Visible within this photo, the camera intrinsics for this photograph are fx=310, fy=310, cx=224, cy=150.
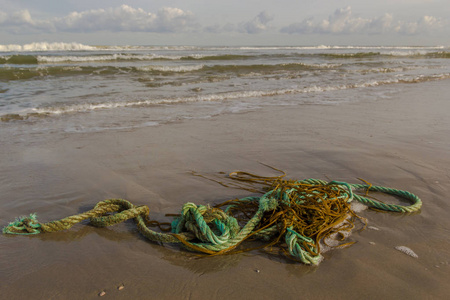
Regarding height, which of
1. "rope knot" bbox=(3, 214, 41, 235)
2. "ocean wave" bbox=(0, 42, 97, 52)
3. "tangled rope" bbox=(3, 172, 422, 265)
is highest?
"ocean wave" bbox=(0, 42, 97, 52)

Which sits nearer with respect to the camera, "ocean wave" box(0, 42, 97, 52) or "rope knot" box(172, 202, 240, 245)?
"rope knot" box(172, 202, 240, 245)

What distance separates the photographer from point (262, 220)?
96.0 inches

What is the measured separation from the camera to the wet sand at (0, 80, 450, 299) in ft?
6.29

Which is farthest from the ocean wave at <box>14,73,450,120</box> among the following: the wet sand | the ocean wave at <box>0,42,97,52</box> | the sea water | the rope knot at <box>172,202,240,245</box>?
the ocean wave at <box>0,42,97,52</box>

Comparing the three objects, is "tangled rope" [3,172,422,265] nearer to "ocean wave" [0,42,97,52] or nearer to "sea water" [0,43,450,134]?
"sea water" [0,43,450,134]

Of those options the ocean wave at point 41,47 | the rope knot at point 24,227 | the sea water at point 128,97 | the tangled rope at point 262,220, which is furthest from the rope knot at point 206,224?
the ocean wave at point 41,47

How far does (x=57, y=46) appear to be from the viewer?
3709cm

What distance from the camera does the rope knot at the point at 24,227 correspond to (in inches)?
94.8

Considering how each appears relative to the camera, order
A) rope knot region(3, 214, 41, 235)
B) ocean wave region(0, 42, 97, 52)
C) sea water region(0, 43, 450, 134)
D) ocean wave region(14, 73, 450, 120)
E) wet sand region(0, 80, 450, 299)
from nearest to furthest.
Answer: wet sand region(0, 80, 450, 299), rope knot region(3, 214, 41, 235), sea water region(0, 43, 450, 134), ocean wave region(14, 73, 450, 120), ocean wave region(0, 42, 97, 52)


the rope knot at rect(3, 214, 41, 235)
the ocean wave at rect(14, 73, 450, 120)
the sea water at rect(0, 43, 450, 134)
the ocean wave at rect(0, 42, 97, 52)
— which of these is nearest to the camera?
the rope knot at rect(3, 214, 41, 235)

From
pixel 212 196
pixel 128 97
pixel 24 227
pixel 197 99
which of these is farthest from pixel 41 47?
pixel 212 196

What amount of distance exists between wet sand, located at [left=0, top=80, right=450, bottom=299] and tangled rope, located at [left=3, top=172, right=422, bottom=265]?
92 mm

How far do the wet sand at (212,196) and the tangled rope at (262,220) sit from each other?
9 cm

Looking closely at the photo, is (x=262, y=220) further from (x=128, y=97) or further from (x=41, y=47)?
(x=41, y=47)
